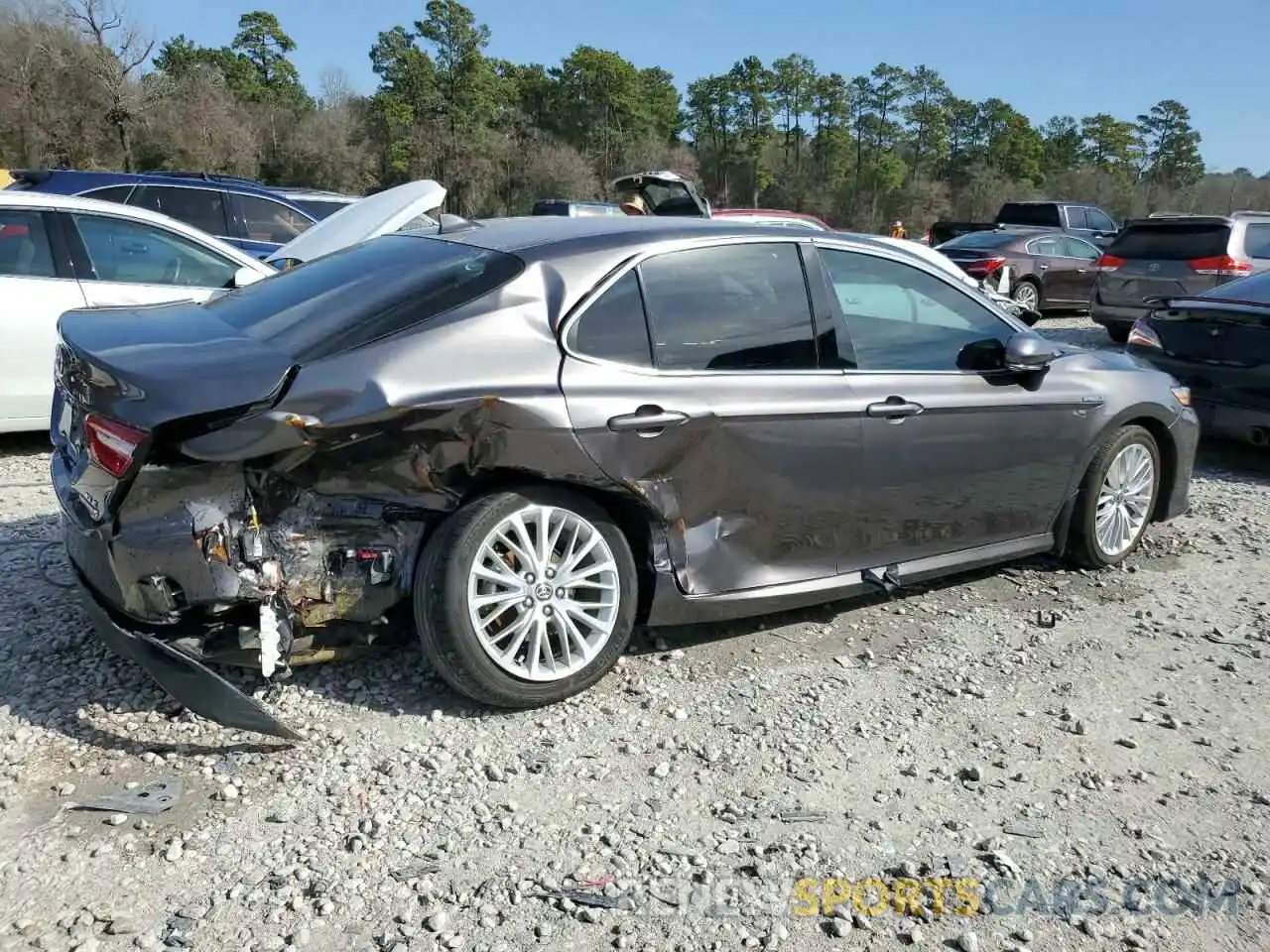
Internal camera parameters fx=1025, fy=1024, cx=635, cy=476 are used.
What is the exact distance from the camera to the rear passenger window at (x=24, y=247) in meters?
6.13

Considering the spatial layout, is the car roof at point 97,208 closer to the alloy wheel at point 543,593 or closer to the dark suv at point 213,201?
the dark suv at point 213,201

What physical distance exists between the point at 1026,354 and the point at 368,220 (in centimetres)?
483

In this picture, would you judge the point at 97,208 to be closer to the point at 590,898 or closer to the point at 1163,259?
the point at 590,898

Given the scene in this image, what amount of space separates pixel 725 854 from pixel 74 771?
1.91 m

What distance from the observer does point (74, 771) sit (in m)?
3.01

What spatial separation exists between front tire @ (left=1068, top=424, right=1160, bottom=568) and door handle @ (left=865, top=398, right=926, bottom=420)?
4.21 feet

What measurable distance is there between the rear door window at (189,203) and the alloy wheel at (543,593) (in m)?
8.43

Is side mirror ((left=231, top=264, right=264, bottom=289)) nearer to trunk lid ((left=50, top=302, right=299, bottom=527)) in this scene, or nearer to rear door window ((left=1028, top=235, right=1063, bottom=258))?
trunk lid ((left=50, top=302, right=299, bottom=527))

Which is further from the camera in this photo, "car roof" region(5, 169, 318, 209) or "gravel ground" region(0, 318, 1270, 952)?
"car roof" region(5, 169, 318, 209)

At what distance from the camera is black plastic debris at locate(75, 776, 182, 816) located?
284 cm

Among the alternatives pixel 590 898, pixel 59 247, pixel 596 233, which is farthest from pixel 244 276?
pixel 590 898

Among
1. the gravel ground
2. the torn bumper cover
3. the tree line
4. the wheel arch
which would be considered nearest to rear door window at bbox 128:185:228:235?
the gravel ground

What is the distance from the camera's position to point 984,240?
15.9m

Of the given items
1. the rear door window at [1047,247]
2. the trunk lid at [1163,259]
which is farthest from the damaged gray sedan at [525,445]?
the rear door window at [1047,247]
